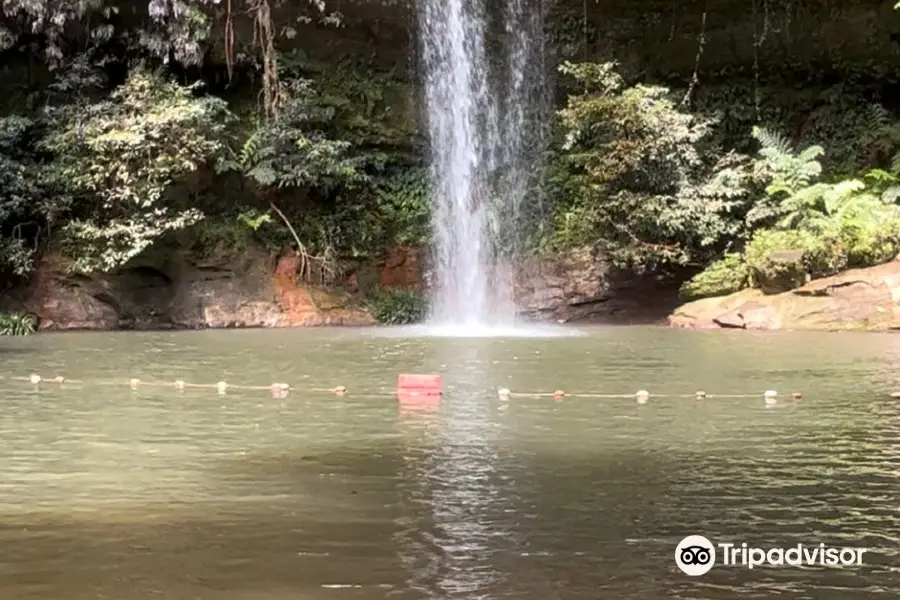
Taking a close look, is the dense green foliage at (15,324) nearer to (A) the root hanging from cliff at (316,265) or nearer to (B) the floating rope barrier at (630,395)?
(A) the root hanging from cliff at (316,265)

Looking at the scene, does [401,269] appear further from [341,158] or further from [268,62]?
[268,62]

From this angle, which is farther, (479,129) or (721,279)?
(479,129)

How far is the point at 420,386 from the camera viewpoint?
27.7ft

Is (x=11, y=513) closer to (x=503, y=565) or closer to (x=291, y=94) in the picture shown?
(x=503, y=565)

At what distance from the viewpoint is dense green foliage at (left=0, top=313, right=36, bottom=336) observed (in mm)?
17531

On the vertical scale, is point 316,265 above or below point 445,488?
above

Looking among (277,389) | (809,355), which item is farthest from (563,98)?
(277,389)

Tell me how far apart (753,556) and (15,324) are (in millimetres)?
16514

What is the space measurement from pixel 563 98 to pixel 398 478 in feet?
61.4

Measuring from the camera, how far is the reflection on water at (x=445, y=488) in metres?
3.77

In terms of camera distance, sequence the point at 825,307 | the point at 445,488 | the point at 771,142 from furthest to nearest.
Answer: the point at 771,142 → the point at 825,307 → the point at 445,488

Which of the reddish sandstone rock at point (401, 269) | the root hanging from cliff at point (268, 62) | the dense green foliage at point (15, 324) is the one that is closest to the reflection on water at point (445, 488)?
the dense green foliage at point (15, 324)

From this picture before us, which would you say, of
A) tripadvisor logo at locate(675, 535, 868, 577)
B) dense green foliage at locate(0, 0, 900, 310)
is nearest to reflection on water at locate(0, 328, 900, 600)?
tripadvisor logo at locate(675, 535, 868, 577)

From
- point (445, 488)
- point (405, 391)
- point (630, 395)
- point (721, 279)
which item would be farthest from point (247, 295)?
point (445, 488)
